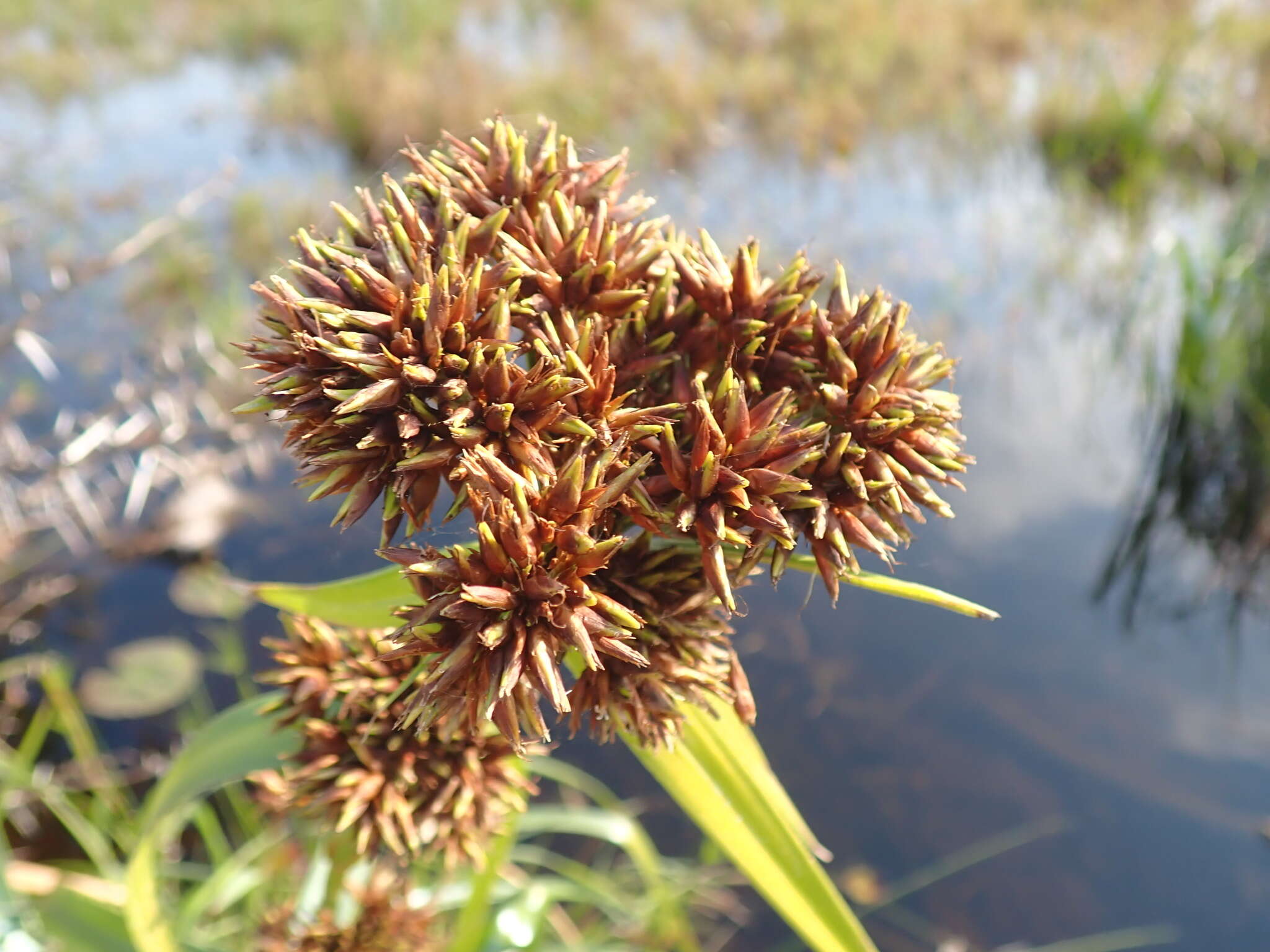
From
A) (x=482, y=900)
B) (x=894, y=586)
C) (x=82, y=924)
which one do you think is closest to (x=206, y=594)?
(x=82, y=924)

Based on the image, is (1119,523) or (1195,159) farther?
(1195,159)

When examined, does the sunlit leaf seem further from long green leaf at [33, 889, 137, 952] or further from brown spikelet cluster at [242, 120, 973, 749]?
long green leaf at [33, 889, 137, 952]

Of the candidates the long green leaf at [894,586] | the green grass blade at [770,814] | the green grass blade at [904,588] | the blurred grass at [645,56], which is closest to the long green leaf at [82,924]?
the green grass blade at [770,814]

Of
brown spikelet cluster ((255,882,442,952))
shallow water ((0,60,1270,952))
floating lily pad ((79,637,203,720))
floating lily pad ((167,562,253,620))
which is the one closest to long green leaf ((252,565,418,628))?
brown spikelet cluster ((255,882,442,952))

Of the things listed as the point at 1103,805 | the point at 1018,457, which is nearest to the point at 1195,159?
the point at 1018,457

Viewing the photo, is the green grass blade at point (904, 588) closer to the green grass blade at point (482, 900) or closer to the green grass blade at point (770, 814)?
→ the green grass blade at point (770, 814)

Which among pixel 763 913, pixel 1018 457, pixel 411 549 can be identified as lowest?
pixel 763 913

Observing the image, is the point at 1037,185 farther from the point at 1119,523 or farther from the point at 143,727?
the point at 143,727
